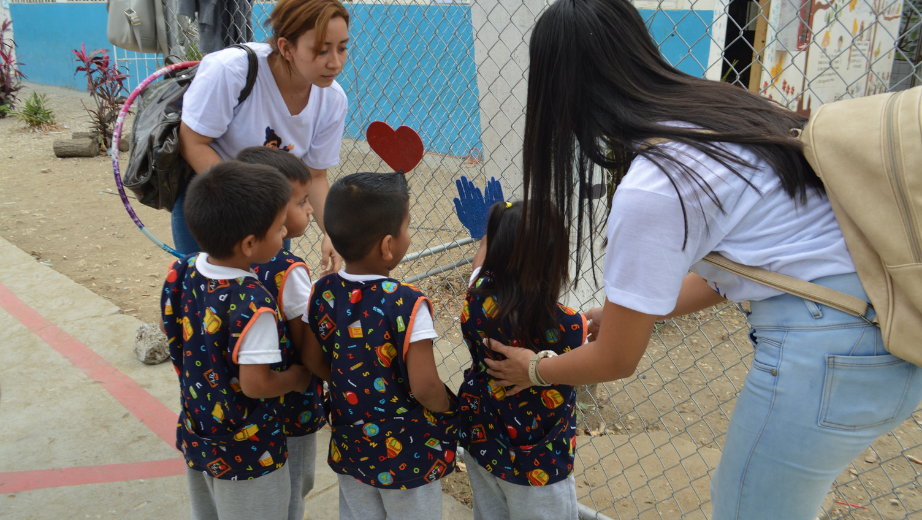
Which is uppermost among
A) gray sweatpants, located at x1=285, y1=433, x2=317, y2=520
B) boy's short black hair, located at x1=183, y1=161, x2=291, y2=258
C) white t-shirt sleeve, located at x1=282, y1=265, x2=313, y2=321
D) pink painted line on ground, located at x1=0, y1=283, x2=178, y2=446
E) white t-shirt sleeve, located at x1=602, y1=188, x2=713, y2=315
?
white t-shirt sleeve, located at x1=602, y1=188, x2=713, y2=315

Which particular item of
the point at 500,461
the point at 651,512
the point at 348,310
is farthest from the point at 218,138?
the point at 651,512

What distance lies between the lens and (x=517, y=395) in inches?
63.2

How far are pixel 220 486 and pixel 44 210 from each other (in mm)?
5717

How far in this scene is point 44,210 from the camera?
6125 millimetres

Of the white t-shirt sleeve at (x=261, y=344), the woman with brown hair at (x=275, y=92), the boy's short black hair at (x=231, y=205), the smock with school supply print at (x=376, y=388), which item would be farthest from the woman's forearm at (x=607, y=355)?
the woman with brown hair at (x=275, y=92)

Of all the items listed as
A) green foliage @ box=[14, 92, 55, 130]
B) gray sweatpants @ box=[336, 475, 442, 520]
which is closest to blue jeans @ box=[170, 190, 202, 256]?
gray sweatpants @ box=[336, 475, 442, 520]

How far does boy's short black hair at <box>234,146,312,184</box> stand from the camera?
182cm

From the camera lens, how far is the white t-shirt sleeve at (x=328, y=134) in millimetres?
2340

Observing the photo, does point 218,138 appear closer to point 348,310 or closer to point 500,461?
point 348,310

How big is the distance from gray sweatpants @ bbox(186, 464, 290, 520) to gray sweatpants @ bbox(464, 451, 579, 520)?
514mm

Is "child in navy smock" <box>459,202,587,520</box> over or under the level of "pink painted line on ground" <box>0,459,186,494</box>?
over

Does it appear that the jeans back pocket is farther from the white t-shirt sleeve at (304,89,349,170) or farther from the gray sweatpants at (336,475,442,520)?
the white t-shirt sleeve at (304,89,349,170)

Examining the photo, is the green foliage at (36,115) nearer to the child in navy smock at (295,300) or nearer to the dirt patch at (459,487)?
the child in navy smock at (295,300)

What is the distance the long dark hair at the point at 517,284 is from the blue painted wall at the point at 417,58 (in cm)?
192
